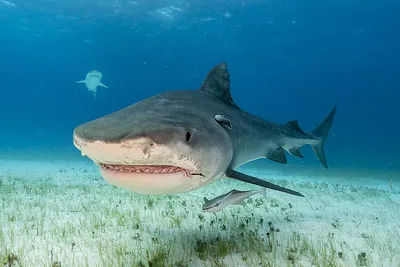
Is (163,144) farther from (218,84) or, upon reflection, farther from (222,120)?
(218,84)

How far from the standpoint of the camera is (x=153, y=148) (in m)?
2.48

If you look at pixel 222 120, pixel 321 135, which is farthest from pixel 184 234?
pixel 321 135

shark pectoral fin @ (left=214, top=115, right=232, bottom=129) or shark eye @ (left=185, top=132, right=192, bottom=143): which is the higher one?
shark pectoral fin @ (left=214, top=115, right=232, bottom=129)

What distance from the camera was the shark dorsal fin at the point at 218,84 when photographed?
17.8 ft

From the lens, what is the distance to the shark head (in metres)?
2.47

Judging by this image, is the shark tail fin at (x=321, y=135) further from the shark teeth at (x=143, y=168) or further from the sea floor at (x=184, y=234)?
the shark teeth at (x=143, y=168)

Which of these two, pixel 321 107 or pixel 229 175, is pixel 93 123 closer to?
pixel 229 175

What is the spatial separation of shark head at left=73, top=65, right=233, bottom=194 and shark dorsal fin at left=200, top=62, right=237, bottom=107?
1887 millimetres

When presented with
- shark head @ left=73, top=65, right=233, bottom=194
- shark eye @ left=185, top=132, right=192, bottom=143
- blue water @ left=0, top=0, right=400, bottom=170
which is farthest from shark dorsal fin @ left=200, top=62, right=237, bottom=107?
blue water @ left=0, top=0, right=400, bottom=170

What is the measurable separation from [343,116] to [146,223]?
4347 inches

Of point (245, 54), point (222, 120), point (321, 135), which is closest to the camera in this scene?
point (222, 120)

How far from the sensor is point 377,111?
8756 cm

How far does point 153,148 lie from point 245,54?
59.7 meters

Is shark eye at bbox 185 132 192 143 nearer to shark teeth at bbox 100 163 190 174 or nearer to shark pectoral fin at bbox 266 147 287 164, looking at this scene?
shark teeth at bbox 100 163 190 174
